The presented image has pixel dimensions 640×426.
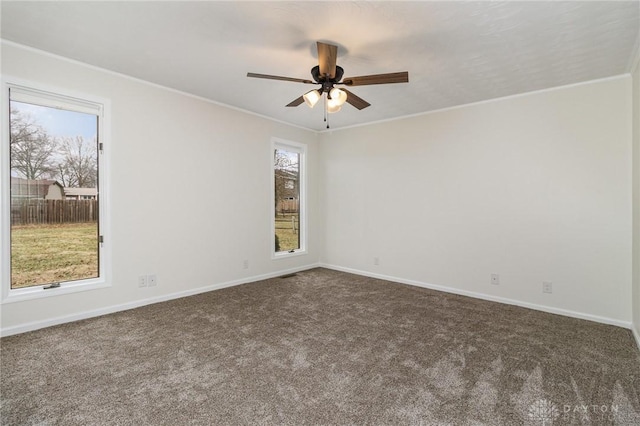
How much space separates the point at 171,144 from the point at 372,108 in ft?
9.16

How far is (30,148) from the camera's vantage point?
115 inches

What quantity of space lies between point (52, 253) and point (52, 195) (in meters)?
0.60

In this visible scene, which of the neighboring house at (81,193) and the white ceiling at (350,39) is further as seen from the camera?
the neighboring house at (81,193)

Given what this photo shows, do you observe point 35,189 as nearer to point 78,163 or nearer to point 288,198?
point 78,163

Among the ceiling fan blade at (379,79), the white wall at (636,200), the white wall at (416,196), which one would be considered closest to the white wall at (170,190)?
the white wall at (416,196)

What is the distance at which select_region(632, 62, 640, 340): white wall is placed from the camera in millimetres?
2709

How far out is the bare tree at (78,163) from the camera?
3.13 metres

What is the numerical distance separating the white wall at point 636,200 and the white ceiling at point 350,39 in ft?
0.96

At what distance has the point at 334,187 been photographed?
564 centimetres

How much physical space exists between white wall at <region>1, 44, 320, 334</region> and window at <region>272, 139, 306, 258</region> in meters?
0.24

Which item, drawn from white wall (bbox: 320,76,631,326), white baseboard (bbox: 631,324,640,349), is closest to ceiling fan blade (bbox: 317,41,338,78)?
white wall (bbox: 320,76,631,326)

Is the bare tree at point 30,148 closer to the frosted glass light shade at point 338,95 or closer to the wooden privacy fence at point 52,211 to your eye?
the wooden privacy fence at point 52,211

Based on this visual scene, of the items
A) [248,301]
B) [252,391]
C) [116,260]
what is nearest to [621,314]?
[252,391]

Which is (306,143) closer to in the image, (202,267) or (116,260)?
(202,267)
